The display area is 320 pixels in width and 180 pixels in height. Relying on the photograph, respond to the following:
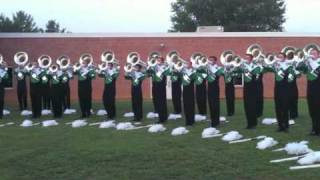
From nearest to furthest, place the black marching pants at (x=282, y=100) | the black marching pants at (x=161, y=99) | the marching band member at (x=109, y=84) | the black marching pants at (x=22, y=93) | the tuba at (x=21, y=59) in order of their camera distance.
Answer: the black marching pants at (x=282, y=100), the black marching pants at (x=161, y=99), the marching band member at (x=109, y=84), the tuba at (x=21, y=59), the black marching pants at (x=22, y=93)

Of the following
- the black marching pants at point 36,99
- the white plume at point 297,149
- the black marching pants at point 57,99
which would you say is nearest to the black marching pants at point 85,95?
the black marching pants at point 57,99

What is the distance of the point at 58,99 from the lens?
20.2 meters

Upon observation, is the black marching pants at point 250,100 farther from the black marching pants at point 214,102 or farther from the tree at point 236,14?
the tree at point 236,14

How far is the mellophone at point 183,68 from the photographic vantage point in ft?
47.1

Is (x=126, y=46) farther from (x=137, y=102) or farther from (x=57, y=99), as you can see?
(x=137, y=102)

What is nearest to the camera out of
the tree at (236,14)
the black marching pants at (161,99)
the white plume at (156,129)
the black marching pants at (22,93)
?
the white plume at (156,129)

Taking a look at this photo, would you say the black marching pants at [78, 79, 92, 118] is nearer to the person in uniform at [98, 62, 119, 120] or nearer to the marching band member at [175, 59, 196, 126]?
the person in uniform at [98, 62, 119, 120]

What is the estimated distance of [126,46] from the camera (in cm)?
3366

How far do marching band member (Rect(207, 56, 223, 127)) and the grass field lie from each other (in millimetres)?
580

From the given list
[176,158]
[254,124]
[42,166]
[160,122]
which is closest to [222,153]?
[176,158]

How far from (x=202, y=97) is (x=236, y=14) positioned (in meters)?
41.3

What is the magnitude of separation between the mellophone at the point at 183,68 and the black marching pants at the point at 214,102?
0.50 feet

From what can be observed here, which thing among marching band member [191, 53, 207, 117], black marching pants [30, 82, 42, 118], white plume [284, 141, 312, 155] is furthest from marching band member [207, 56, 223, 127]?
black marching pants [30, 82, 42, 118]

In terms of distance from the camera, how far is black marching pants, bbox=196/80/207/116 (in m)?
18.0
